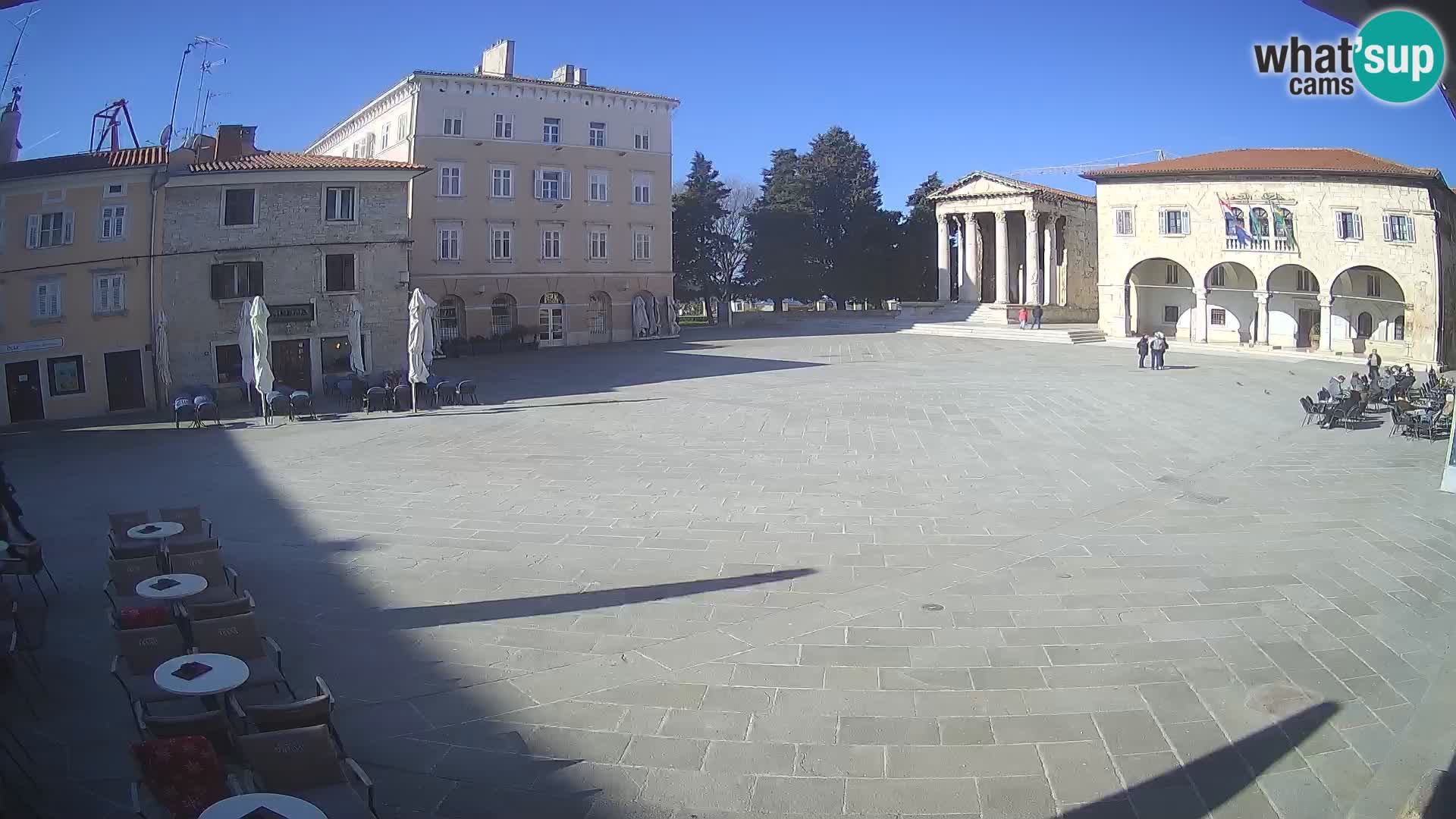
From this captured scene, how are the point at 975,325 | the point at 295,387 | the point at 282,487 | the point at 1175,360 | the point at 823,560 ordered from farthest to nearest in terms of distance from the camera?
the point at 975,325
the point at 1175,360
the point at 295,387
the point at 282,487
the point at 823,560

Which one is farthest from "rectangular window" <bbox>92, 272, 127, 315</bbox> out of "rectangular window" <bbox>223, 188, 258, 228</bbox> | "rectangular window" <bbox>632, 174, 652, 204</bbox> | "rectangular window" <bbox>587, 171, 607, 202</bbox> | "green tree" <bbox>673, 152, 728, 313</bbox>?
"green tree" <bbox>673, 152, 728, 313</bbox>

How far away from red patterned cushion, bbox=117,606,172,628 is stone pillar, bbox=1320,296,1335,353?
4025cm

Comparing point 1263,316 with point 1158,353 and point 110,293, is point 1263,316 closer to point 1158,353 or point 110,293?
point 1158,353

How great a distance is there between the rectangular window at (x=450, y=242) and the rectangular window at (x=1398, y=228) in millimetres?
36675

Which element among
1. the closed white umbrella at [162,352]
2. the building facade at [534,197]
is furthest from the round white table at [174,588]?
the building facade at [534,197]

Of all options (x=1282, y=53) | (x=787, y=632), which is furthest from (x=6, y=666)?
(x=1282, y=53)

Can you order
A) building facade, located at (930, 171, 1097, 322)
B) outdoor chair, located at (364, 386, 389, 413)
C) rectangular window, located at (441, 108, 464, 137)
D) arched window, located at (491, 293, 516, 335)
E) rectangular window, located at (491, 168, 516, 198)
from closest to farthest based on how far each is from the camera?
outdoor chair, located at (364, 386, 389, 413) → rectangular window, located at (441, 108, 464, 137) → rectangular window, located at (491, 168, 516, 198) → arched window, located at (491, 293, 516, 335) → building facade, located at (930, 171, 1097, 322)

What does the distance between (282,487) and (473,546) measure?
15.9 feet

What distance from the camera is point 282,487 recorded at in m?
13.1

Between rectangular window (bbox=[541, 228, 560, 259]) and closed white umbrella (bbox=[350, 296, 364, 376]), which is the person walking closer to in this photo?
closed white umbrella (bbox=[350, 296, 364, 376])

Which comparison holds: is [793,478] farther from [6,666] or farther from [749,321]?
[749,321]

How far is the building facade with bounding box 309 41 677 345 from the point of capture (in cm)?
4022

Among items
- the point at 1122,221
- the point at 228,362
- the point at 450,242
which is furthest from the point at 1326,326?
the point at 228,362

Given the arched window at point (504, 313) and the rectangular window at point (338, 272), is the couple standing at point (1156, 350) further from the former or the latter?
the arched window at point (504, 313)
